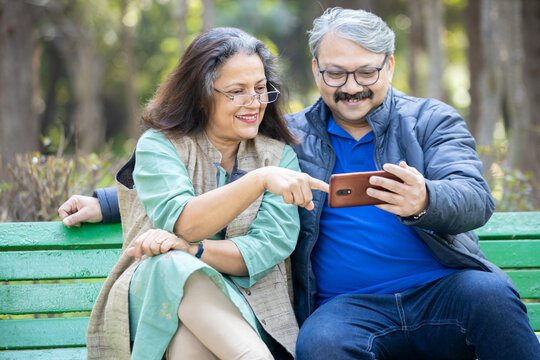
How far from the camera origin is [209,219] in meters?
2.82

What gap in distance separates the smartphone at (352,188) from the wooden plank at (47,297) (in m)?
1.41

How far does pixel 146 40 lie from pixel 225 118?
26.3m

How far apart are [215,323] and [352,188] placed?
0.73m

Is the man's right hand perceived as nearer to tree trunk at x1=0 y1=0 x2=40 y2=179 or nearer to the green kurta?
the green kurta

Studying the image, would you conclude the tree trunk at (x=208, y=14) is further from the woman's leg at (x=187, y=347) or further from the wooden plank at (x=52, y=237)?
the woman's leg at (x=187, y=347)

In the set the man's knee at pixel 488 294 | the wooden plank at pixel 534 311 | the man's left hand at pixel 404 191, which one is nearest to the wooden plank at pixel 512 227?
the wooden plank at pixel 534 311

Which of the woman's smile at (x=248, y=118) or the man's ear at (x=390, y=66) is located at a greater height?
the man's ear at (x=390, y=66)

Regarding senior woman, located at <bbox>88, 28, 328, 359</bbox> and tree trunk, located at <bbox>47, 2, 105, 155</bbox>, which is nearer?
senior woman, located at <bbox>88, 28, 328, 359</bbox>

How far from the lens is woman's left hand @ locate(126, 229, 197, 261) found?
9.00 ft

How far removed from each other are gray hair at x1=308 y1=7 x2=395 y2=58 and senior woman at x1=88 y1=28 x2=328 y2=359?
329 millimetres

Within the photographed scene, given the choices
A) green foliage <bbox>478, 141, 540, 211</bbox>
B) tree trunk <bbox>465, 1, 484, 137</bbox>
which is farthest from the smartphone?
tree trunk <bbox>465, 1, 484, 137</bbox>

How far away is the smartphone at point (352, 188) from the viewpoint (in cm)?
266

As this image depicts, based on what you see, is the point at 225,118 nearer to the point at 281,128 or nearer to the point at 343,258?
the point at 281,128

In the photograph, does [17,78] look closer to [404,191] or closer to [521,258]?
[521,258]
